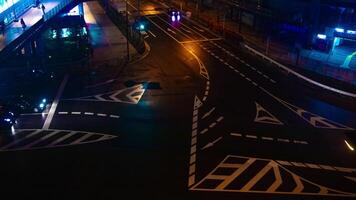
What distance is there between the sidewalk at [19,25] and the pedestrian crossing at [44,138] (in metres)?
9.46

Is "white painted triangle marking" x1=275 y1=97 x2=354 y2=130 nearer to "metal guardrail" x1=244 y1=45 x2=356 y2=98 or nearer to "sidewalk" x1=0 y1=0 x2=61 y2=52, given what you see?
"metal guardrail" x1=244 y1=45 x2=356 y2=98

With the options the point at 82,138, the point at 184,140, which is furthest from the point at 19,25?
the point at 184,140

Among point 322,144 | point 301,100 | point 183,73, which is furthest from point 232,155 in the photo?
point 183,73

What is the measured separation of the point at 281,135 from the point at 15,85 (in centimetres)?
3242

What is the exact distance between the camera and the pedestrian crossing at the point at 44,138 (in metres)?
31.1

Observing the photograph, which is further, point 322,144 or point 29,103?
point 29,103

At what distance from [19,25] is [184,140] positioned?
2784 cm

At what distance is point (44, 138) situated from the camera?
32406mm

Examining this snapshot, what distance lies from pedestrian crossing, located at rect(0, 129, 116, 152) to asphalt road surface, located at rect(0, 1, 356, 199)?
0.09 m

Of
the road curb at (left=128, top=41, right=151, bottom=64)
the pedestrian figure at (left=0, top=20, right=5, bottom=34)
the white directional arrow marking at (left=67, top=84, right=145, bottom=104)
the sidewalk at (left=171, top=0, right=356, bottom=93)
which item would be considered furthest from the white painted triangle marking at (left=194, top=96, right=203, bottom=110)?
the pedestrian figure at (left=0, top=20, right=5, bottom=34)

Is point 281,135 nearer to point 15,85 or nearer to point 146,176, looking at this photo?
point 146,176

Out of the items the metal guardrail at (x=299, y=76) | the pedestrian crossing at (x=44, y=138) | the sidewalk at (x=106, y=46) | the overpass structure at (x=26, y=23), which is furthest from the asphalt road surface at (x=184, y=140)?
the overpass structure at (x=26, y=23)

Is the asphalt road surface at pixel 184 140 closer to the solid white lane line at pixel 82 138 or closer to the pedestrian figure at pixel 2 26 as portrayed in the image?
the solid white lane line at pixel 82 138

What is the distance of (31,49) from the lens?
177 ft
